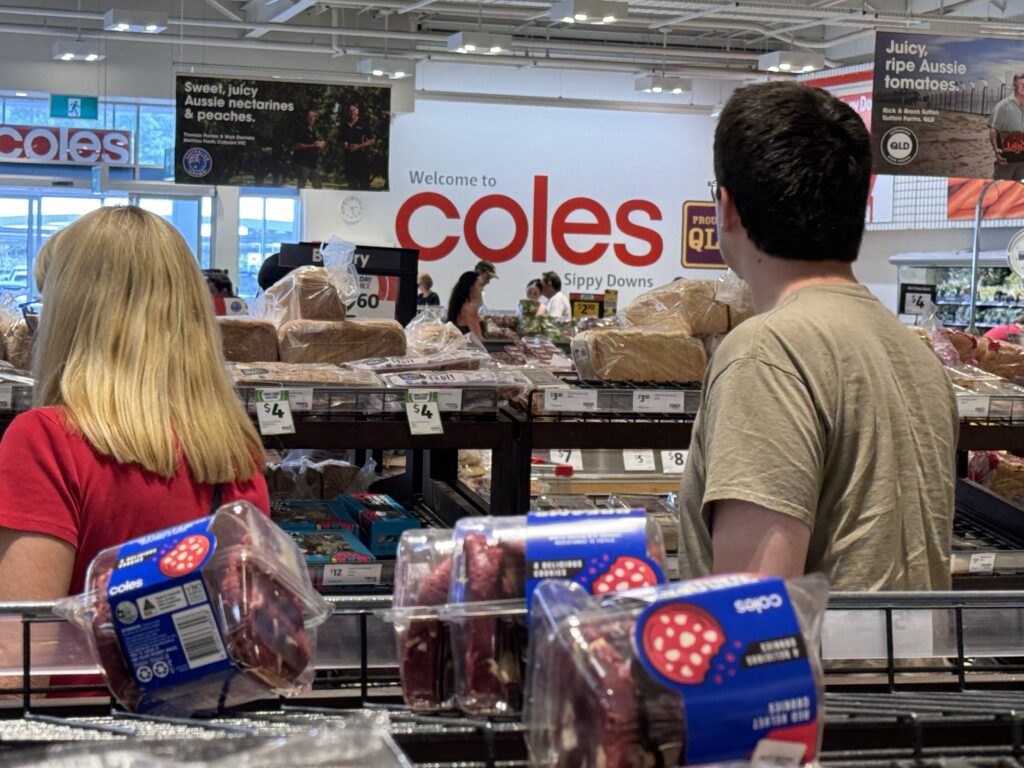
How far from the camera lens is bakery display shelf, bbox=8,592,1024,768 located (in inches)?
36.9

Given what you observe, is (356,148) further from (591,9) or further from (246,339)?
(246,339)

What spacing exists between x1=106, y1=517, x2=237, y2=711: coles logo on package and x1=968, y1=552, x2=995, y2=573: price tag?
2.66 metres

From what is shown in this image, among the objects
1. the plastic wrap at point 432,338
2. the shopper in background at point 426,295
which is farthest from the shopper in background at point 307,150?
the plastic wrap at point 432,338

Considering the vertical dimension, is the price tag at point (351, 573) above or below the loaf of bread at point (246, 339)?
below

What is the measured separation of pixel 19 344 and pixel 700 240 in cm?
1415

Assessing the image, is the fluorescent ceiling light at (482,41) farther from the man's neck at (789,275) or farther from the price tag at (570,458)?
the man's neck at (789,275)

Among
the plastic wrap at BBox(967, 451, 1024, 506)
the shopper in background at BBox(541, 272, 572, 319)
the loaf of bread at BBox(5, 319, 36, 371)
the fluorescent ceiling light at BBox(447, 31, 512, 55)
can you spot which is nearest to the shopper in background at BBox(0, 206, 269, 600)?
the loaf of bread at BBox(5, 319, 36, 371)

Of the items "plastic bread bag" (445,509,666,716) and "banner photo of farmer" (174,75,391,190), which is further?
"banner photo of farmer" (174,75,391,190)

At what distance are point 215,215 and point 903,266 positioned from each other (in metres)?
8.71

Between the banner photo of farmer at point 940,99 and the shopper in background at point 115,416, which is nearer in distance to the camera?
the shopper in background at point 115,416

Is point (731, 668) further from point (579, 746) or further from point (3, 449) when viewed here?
point (3, 449)

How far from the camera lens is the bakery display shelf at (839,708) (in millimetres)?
937

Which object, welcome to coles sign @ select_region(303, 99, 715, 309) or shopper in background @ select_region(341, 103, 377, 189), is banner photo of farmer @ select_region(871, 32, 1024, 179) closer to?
shopper in background @ select_region(341, 103, 377, 189)

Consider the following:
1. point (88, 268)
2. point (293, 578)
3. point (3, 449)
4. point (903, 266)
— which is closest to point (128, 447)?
point (3, 449)
